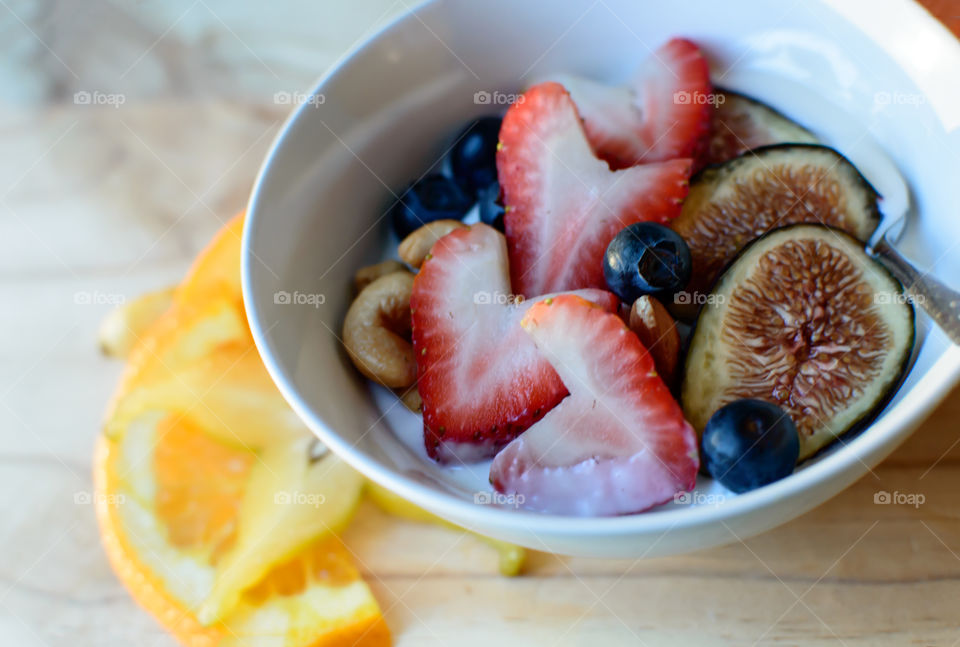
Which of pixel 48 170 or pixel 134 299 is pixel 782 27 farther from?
pixel 48 170

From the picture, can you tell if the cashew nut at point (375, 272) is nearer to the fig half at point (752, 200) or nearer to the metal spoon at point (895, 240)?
the fig half at point (752, 200)

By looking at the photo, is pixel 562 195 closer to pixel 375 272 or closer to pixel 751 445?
pixel 375 272

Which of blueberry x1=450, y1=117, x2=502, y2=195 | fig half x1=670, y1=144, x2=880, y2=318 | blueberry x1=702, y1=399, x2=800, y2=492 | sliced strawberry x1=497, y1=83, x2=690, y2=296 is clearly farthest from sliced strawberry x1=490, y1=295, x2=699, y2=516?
blueberry x1=450, y1=117, x2=502, y2=195

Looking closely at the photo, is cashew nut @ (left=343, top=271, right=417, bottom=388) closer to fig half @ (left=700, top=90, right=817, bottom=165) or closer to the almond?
the almond

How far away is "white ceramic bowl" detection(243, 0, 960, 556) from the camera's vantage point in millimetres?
769

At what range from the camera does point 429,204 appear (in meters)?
1.13

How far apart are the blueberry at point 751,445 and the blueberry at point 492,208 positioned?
1.33 ft

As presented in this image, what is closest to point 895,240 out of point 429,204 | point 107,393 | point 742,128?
point 742,128

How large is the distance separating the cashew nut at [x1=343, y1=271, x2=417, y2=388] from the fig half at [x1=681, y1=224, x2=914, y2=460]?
34cm

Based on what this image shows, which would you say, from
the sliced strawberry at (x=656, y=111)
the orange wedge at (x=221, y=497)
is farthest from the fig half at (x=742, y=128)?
the orange wedge at (x=221, y=497)

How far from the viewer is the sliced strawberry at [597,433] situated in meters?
0.83

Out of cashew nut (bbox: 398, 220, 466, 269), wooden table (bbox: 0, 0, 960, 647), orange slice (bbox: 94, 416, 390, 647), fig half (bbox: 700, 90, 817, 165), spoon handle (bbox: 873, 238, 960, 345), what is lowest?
orange slice (bbox: 94, 416, 390, 647)

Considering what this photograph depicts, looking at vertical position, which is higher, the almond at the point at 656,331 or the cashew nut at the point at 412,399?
the almond at the point at 656,331

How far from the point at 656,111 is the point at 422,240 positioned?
1.23 feet
